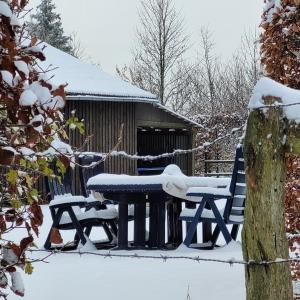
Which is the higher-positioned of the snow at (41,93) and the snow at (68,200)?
the snow at (41,93)

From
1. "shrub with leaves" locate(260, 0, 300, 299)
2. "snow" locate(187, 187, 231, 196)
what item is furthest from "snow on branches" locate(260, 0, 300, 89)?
"snow" locate(187, 187, 231, 196)

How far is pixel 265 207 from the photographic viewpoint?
9.76 ft

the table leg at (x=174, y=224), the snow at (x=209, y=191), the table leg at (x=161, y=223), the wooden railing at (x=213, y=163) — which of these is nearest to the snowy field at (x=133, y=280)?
the snow at (x=209, y=191)

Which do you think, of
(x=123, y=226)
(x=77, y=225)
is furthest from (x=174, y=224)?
(x=77, y=225)

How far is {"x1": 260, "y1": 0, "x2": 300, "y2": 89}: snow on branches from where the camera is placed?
18.7ft

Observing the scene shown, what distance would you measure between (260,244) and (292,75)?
10.3ft

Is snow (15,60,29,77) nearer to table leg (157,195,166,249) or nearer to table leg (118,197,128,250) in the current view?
table leg (118,197,128,250)

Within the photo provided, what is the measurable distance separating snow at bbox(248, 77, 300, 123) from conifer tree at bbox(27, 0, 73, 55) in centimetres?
3752

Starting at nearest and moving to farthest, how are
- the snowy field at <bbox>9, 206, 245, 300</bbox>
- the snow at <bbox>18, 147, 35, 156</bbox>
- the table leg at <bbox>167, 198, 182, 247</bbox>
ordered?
the snow at <bbox>18, 147, 35, 156</bbox> → the snowy field at <bbox>9, 206, 245, 300</bbox> → the table leg at <bbox>167, 198, 182, 247</bbox>

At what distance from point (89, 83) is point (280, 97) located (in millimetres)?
14720

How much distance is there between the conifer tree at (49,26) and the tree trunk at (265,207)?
37629 millimetres

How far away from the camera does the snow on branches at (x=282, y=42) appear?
5.71m

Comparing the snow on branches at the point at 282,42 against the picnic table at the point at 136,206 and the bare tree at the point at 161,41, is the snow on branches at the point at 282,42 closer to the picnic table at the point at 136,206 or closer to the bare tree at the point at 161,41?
the picnic table at the point at 136,206

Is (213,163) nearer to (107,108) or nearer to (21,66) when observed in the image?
(107,108)
